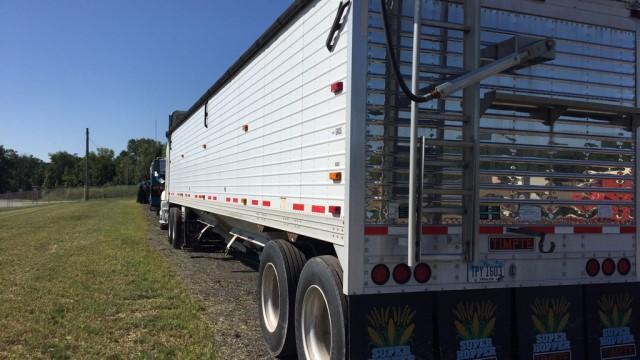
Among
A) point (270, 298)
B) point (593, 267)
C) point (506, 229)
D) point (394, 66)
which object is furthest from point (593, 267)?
point (270, 298)

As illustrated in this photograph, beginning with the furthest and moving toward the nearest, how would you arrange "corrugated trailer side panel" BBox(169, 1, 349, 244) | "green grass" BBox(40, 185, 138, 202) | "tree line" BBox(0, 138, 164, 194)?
"tree line" BBox(0, 138, 164, 194), "green grass" BBox(40, 185, 138, 202), "corrugated trailer side panel" BBox(169, 1, 349, 244)

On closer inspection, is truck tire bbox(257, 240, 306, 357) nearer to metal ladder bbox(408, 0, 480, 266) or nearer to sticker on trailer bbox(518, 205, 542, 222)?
metal ladder bbox(408, 0, 480, 266)

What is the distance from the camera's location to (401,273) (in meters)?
3.50

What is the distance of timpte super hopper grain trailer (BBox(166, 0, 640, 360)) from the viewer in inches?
137

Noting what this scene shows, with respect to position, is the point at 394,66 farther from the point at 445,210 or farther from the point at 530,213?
the point at 530,213

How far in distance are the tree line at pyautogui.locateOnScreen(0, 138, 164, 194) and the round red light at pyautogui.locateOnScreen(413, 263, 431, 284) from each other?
91.7 m

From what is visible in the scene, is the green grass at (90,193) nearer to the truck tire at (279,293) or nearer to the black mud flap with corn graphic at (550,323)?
the truck tire at (279,293)

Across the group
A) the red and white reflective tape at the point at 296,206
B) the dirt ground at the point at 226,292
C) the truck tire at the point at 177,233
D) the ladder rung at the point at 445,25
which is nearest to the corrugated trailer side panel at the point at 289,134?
the red and white reflective tape at the point at 296,206

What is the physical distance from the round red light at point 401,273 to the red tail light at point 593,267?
1542 millimetres

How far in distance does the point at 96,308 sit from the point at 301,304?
3843 millimetres

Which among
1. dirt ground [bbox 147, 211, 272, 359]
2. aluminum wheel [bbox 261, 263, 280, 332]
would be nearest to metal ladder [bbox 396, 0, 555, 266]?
aluminum wheel [bbox 261, 263, 280, 332]

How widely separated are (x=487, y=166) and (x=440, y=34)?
974 mm

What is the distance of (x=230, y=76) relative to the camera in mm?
7867

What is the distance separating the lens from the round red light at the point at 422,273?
11.6 ft
